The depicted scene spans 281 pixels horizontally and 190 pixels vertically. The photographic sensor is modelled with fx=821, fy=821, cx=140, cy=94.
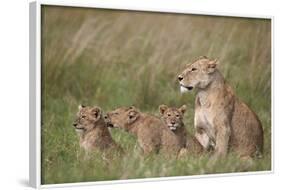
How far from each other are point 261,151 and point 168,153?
3.11 feet

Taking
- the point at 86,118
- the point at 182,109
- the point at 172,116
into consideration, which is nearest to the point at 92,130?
the point at 86,118

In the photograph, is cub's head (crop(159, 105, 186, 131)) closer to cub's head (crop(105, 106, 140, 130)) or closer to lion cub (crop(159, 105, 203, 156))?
lion cub (crop(159, 105, 203, 156))

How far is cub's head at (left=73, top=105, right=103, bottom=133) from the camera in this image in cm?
627

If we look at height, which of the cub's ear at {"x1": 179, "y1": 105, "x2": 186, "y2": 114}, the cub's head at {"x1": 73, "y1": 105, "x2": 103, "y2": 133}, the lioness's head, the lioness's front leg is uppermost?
the lioness's head

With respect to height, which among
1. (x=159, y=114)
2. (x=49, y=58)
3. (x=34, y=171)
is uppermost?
(x=49, y=58)

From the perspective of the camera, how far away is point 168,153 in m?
6.55

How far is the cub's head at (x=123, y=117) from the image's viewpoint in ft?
21.0

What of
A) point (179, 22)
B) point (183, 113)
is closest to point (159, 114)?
point (183, 113)

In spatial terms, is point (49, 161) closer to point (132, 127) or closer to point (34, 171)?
point (34, 171)

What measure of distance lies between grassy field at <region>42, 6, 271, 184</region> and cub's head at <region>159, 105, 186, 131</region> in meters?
0.05

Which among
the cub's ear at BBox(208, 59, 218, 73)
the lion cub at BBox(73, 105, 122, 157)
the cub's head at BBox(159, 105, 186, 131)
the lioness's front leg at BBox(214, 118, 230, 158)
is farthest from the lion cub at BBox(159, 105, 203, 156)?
the lion cub at BBox(73, 105, 122, 157)

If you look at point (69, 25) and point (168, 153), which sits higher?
point (69, 25)

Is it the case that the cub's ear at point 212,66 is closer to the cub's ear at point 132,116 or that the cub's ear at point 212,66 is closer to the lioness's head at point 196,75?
the lioness's head at point 196,75

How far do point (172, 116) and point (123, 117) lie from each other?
43 cm
